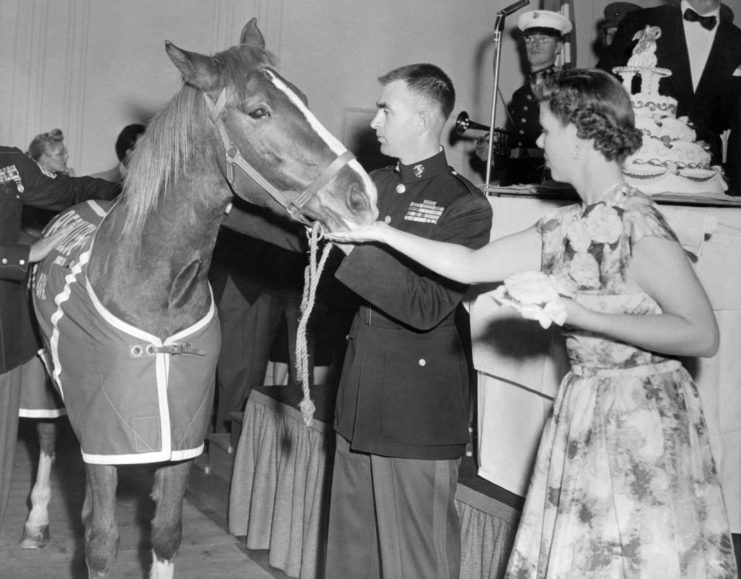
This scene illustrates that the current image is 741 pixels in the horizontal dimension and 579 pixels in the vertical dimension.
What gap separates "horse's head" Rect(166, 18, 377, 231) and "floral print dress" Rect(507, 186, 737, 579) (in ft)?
1.47

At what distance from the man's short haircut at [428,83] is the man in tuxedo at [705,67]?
70.1 inches

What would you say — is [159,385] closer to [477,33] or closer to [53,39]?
[53,39]

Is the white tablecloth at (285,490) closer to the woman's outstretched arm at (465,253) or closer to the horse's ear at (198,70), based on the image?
the woman's outstretched arm at (465,253)

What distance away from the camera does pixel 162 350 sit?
1939 mm

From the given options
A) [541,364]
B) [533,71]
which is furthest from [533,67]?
[541,364]

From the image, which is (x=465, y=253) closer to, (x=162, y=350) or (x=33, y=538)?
(x=162, y=350)

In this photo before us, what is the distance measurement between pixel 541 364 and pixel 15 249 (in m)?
1.51

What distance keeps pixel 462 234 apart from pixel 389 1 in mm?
3930

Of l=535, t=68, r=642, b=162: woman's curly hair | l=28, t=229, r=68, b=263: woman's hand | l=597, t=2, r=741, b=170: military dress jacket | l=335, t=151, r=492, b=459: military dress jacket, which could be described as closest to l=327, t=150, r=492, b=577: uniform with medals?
l=335, t=151, r=492, b=459: military dress jacket

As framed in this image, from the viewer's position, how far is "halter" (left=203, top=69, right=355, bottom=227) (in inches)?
64.6

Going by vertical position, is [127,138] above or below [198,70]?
above

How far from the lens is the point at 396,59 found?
5.46 meters

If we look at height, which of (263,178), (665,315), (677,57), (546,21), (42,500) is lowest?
(42,500)

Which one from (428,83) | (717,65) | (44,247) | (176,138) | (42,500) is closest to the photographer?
(176,138)
